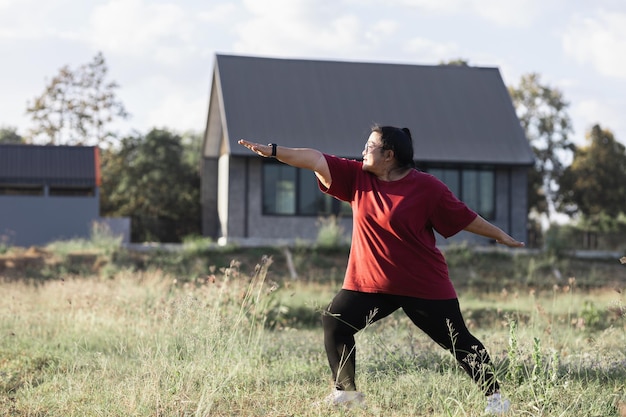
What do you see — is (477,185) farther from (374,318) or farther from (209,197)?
(374,318)

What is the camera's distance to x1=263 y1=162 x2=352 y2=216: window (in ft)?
84.0

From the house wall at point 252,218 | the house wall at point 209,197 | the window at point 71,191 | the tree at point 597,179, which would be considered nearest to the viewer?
the house wall at point 252,218

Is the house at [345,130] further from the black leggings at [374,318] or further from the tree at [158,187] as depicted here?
the black leggings at [374,318]

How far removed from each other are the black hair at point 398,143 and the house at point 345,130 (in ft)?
61.2

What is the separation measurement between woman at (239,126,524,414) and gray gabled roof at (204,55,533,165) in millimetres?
18699

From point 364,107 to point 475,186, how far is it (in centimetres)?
392

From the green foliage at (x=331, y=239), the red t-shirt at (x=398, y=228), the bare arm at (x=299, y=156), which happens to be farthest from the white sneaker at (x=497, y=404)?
the green foliage at (x=331, y=239)

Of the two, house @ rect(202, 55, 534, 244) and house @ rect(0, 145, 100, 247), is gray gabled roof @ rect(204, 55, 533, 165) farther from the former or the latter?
house @ rect(0, 145, 100, 247)

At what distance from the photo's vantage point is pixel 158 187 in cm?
3195

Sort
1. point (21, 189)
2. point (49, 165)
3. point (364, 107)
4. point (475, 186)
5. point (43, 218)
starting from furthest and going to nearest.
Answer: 1. point (364, 107)
2. point (475, 186)
3. point (21, 189)
4. point (49, 165)
5. point (43, 218)

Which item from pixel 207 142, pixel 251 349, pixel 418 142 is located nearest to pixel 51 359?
pixel 251 349

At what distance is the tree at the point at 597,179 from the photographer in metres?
35.2

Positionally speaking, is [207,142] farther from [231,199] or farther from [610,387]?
[610,387]

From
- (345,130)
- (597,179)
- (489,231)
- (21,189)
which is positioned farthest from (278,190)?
(489,231)
